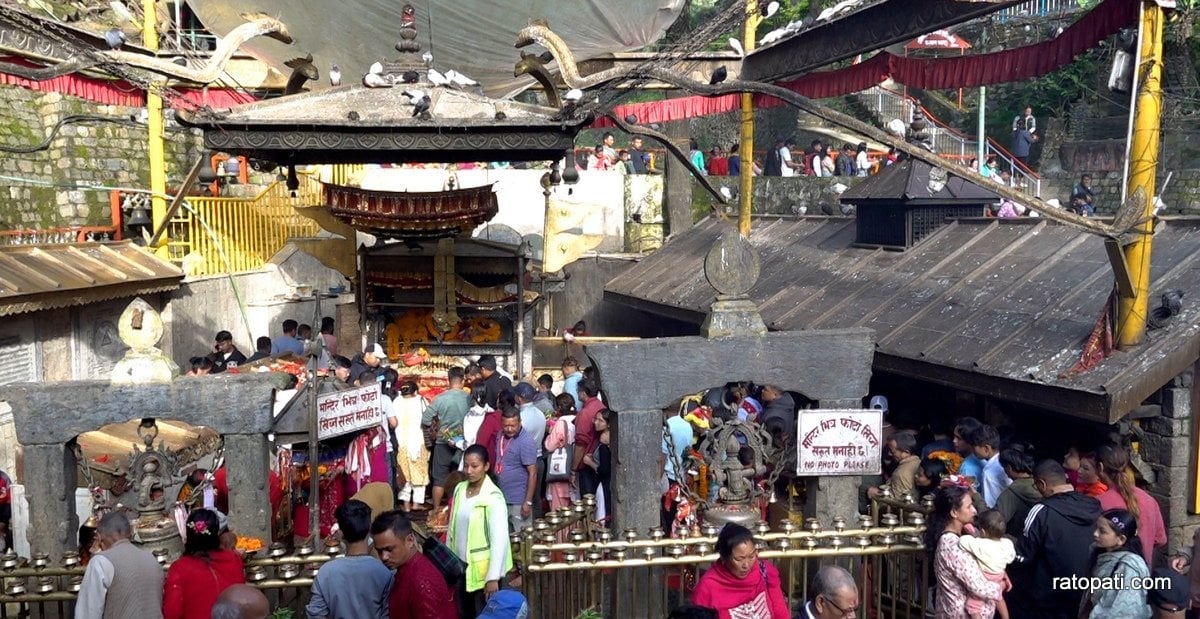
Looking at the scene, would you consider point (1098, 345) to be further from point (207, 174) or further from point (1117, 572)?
point (207, 174)

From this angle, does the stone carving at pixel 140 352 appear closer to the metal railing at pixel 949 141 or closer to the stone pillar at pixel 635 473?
the stone pillar at pixel 635 473

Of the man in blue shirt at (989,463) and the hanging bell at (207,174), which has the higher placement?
the hanging bell at (207,174)

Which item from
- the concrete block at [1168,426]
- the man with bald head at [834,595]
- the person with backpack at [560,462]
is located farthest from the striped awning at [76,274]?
the concrete block at [1168,426]

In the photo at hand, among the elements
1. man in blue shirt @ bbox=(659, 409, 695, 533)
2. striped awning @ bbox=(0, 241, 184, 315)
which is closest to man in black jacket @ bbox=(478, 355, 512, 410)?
man in blue shirt @ bbox=(659, 409, 695, 533)

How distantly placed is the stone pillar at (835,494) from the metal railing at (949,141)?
16.3 meters

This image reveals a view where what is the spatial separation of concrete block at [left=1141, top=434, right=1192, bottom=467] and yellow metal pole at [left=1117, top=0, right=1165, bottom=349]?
886 mm

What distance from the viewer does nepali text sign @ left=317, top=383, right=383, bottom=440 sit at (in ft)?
27.3

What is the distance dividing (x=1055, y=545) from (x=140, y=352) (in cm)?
629

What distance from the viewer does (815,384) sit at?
23.5 feet

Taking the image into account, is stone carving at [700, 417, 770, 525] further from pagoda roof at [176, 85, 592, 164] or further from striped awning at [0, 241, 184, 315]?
striped awning at [0, 241, 184, 315]

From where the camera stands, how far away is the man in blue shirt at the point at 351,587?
5133 mm

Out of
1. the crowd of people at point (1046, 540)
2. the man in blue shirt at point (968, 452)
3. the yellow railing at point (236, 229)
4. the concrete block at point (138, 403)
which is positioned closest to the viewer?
the crowd of people at point (1046, 540)

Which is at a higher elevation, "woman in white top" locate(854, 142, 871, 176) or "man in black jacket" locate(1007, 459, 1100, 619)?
"woman in white top" locate(854, 142, 871, 176)

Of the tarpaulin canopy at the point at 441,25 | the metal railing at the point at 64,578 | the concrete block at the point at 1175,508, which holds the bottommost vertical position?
the concrete block at the point at 1175,508
